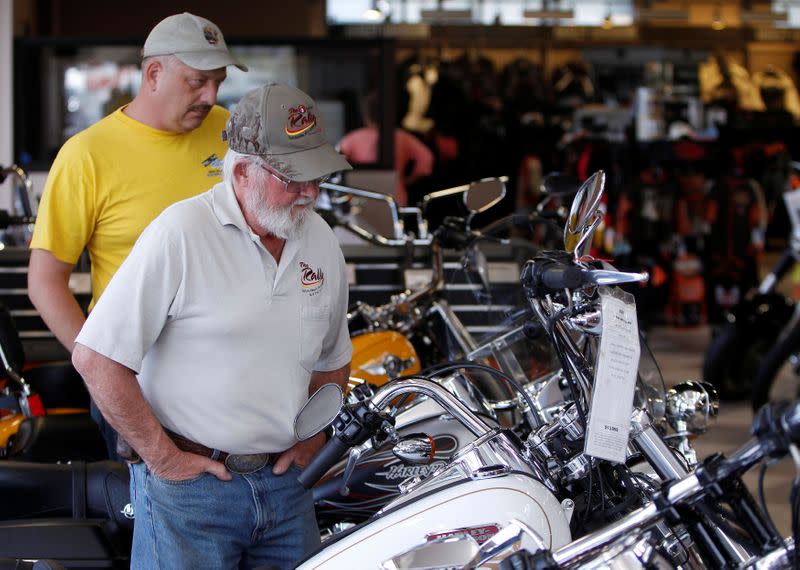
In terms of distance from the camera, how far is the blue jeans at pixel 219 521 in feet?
6.84

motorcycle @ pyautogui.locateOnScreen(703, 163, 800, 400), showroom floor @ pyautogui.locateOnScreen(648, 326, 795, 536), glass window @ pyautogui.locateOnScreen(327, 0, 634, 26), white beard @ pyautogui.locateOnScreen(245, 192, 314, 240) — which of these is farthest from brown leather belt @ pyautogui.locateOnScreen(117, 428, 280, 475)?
glass window @ pyautogui.locateOnScreen(327, 0, 634, 26)

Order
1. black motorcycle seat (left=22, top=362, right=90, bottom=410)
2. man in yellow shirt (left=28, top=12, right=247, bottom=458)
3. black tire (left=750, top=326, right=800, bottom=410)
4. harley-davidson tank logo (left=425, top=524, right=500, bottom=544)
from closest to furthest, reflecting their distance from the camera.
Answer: harley-davidson tank logo (left=425, top=524, right=500, bottom=544)
man in yellow shirt (left=28, top=12, right=247, bottom=458)
black motorcycle seat (left=22, top=362, right=90, bottom=410)
black tire (left=750, top=326, right=800, bottom=410)

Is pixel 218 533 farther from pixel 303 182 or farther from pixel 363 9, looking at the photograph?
pixel 363 9

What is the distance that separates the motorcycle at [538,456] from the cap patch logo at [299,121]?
1.58 ft

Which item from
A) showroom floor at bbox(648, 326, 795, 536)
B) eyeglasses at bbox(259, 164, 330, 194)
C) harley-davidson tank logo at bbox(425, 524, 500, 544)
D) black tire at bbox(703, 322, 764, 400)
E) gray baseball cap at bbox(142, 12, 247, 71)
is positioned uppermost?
gray baseball cap at bbox(142, 12, 247, 71)

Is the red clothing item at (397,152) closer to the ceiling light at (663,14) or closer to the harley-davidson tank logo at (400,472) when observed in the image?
the harley-davidson tank logo at (400,472)

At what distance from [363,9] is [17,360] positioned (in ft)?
32.3

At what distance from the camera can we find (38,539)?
95.9 inches

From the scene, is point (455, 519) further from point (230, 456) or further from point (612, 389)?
point (230, 456)

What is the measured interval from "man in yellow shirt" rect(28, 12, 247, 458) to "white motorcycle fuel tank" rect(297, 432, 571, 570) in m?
1.17

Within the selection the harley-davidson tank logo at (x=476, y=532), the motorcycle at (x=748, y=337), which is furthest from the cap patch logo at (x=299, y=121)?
the motorcycle at (x=748, y=337)

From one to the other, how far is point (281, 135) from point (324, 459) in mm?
595

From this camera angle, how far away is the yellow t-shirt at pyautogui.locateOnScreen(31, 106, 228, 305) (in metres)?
2.79

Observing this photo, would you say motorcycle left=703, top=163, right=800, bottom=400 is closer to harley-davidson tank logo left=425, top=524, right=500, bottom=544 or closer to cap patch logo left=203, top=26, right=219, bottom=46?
cap patch logo left=203, top=26, right=219, bottom=46
